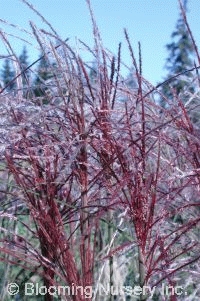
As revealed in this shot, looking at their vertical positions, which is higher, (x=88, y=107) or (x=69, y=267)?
(x=88, y=107)

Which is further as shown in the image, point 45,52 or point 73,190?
point 73,190

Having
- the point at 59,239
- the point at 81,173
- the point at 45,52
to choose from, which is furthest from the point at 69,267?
the point at 45,52

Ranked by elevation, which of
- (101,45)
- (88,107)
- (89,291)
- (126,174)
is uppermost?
(101,45)

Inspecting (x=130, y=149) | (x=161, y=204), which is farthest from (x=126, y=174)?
(x=161, y=204)

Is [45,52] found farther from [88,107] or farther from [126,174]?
[126,174]

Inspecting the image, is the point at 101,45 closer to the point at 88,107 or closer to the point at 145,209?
the point at 88,107

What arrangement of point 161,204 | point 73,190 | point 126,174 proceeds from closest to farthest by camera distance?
point 126,174 → point 161,204 → point 73,190

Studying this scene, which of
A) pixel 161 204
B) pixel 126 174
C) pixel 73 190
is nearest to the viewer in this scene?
pixel 126 174

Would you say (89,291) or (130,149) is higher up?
(130,149)

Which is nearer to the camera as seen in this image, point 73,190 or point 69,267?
point 69,267
